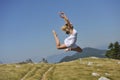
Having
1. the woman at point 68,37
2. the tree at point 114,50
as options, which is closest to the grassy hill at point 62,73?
the tree at point 114,50

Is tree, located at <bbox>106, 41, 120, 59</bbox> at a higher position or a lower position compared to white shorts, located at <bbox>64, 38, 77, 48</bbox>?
lower

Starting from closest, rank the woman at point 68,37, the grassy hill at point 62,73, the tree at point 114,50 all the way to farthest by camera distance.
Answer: the woman at point 68,37 < the grassy hill at point 62,73 < the tree at point 114,50

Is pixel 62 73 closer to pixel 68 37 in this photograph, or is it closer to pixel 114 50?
pixel 114 50

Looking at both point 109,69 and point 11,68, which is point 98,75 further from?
point 11,68

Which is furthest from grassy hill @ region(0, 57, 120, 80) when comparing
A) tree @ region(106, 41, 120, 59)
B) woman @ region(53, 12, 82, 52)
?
woman @ region(53, 12, 82, 52)

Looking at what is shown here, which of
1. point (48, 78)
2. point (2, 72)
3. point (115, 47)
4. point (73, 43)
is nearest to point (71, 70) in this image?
point (48, 78)

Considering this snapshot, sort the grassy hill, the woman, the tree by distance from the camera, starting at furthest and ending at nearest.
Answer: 1. the tree
2. the grassy hill
3. the woman

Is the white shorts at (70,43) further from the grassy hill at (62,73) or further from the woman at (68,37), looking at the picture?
the grassy hill at (62,73)

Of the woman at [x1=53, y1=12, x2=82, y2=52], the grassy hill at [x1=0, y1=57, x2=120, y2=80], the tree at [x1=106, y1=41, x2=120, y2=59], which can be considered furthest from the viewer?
the tree at [x1=106, y1=41, x2=120, y2=59]

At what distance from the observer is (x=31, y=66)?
5591 inches

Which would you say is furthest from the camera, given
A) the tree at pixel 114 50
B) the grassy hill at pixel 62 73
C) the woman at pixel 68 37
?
the tree at pixel 114 50

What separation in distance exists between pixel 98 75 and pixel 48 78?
1909 centimetres

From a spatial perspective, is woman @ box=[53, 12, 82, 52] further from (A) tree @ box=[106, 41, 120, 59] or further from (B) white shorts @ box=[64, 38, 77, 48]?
(A) tree @ box=[106, 41, 120, 59]

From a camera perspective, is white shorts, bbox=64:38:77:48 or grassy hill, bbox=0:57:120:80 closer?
white shorts, bbox=64:38:77:48
